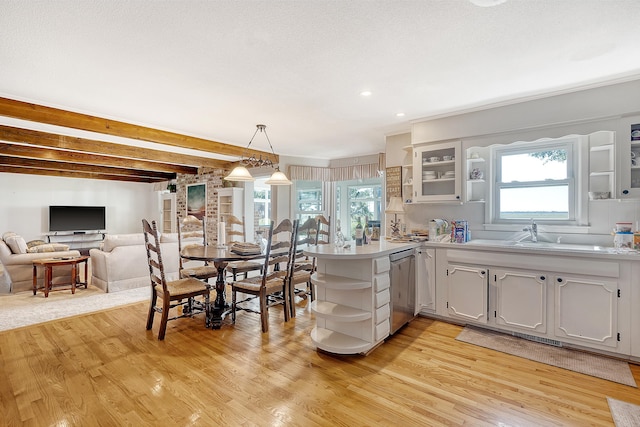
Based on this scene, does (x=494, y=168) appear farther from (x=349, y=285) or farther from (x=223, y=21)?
(x=223, y=21)

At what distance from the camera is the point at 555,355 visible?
8.65ft

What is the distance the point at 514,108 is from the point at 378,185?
3104 millimetres

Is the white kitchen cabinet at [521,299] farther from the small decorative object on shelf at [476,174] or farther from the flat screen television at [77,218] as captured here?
the flat screen television at [77,218]

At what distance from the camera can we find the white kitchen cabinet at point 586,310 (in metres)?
2.53

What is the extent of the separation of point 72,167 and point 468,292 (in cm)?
915

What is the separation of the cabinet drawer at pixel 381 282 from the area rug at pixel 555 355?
96 centimetres

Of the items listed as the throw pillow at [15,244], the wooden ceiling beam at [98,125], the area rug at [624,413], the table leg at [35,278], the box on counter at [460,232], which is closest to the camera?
the area rug at [624,413]

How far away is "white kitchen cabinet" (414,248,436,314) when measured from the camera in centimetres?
346

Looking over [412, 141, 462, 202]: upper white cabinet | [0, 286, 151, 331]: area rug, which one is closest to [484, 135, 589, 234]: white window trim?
[412, 141, 462, 202]: upper white cabinet

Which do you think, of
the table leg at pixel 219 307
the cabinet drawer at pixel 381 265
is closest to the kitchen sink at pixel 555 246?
the cabinet drawer at pixel 381 265

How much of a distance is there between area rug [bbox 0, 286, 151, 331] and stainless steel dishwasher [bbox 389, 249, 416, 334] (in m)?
3.45

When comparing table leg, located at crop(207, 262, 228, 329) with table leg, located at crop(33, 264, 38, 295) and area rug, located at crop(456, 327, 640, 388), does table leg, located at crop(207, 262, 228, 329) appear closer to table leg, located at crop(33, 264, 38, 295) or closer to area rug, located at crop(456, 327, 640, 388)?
area rug, located at crop(456, 327, 640, 388)

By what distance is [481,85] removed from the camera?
285 centimetres

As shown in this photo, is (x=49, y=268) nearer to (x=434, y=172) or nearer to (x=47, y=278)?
(x=47, y=278)
